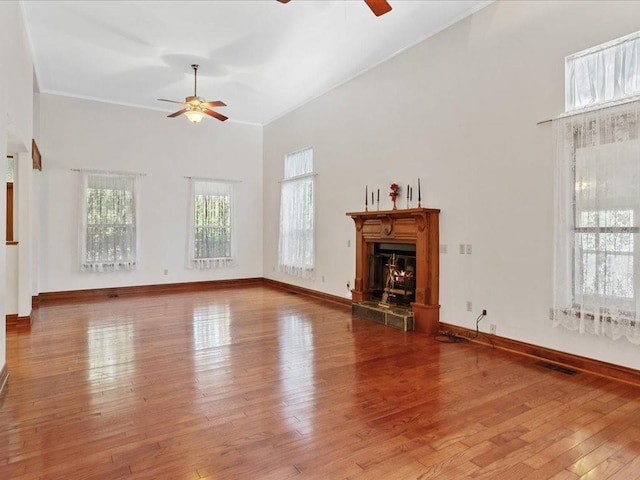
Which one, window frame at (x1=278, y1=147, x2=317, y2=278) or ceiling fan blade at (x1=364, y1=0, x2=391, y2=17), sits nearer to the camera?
ceiling fan blade at (x1=364, y1=0, x2=391, y2=17)

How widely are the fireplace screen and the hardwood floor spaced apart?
1039mm

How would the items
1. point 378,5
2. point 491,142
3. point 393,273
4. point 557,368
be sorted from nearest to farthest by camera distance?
point 378,5, point 557,368, point 491,142, point 393,273

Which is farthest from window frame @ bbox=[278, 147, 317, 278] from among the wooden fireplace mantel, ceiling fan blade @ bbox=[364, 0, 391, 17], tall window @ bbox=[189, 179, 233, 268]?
ceiling fan blade @ bbox=[364, 0, 391, 17]

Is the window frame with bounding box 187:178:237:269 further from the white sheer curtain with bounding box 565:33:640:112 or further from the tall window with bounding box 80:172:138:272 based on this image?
the white sheer curtain with bounding box 565:33:640:112

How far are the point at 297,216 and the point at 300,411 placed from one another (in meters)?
5.46

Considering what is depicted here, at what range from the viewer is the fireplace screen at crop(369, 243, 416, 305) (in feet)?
18.1

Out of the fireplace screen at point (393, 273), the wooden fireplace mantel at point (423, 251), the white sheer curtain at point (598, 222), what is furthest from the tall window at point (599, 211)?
the fireplace screen at point (393, 273)

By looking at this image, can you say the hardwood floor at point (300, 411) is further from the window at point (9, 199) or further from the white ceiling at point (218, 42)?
the white ceiling at point (218, 42)

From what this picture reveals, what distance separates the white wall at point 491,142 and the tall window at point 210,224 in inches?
148

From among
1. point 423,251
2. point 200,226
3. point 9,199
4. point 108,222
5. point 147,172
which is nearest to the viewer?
point 423,251

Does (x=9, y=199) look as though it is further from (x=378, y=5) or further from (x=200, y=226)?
(x=378, y=5)

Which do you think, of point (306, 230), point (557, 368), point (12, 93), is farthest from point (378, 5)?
point (306, 230)

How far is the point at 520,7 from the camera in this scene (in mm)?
4113

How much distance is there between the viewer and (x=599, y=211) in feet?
11.3
